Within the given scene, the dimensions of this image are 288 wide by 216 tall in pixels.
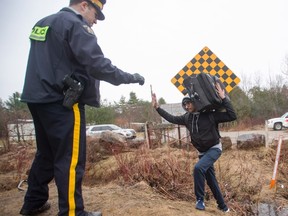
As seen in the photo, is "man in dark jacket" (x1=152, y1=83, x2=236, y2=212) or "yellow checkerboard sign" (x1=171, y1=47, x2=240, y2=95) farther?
"yellow checkerboard sign" (x1=171, y1=47, x2=240, y2=95)

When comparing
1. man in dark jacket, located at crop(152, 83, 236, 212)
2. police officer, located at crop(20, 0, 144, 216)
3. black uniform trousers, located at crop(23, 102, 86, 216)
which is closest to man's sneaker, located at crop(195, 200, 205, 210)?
man in dark jacket, located at crop(152, 83, 236, 212)

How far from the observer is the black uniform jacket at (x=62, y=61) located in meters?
2.31

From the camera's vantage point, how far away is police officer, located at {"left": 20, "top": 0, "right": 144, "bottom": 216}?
7.49ft

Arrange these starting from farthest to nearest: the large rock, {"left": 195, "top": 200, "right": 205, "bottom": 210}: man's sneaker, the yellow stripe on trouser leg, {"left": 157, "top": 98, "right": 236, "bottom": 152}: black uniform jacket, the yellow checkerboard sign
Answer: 1. the large rock
2. the yellow checkerboard sign
3. {"left": 157, "top": 98, "right": 236, "bottom": 152}: black uniform jacket
4. {"left": 195, "top": 200, "right": 205, "bottom": 210}: man's sneaker
5. the yellow stripe on trouser leg

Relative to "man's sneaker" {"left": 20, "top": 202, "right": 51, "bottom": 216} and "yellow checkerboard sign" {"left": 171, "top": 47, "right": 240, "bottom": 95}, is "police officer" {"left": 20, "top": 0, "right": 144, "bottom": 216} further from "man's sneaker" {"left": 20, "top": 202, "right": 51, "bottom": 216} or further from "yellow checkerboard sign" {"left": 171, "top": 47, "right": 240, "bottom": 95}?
"yellow checkerboard sign" {"left": 171, "top": 47, "right": 240, "bottom": 95}

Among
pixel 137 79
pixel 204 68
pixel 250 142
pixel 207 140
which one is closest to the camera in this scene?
pixel 137 79

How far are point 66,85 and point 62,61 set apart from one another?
211mm

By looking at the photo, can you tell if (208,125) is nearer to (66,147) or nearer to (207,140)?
(207,140)

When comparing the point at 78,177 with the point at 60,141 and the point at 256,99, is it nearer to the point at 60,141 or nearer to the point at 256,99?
the point at 60,141

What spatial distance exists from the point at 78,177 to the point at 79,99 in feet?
2.05

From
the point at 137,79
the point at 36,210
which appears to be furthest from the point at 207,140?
the point at 36,210

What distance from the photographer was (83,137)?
2.40 meters

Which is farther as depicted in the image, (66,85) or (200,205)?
(200,205)

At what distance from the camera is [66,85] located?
91.1 inches
